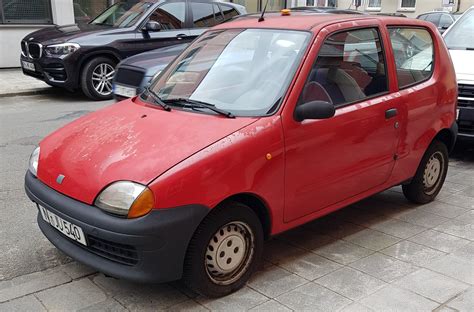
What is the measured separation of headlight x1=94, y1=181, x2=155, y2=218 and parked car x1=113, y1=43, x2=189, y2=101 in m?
3.86

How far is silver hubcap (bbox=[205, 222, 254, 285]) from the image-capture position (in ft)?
9.68

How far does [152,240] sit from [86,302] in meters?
0.74

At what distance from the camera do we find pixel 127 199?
2.65m

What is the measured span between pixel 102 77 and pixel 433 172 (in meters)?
6.86

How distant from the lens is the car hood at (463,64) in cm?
599

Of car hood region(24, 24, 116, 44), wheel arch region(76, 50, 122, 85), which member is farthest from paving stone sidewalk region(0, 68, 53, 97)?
wheel arch region(76, 50, 122, 85)

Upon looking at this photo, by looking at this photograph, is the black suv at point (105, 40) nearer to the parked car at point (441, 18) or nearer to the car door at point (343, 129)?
the car door at point (343, 129)

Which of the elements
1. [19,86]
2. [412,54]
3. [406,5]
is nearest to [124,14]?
[19,86]

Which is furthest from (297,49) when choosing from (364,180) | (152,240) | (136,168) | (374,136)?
(152,240)

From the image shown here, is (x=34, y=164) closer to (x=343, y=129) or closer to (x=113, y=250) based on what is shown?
(x=113, y=250)

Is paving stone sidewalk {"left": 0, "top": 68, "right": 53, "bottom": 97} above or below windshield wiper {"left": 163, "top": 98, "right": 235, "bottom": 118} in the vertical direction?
below

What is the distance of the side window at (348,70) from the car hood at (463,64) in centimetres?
259

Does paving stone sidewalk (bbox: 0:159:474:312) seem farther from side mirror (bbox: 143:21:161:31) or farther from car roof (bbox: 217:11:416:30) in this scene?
side mirror (bbox: 143:21:161:31)

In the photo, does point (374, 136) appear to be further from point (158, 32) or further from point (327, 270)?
point (158, 32)
